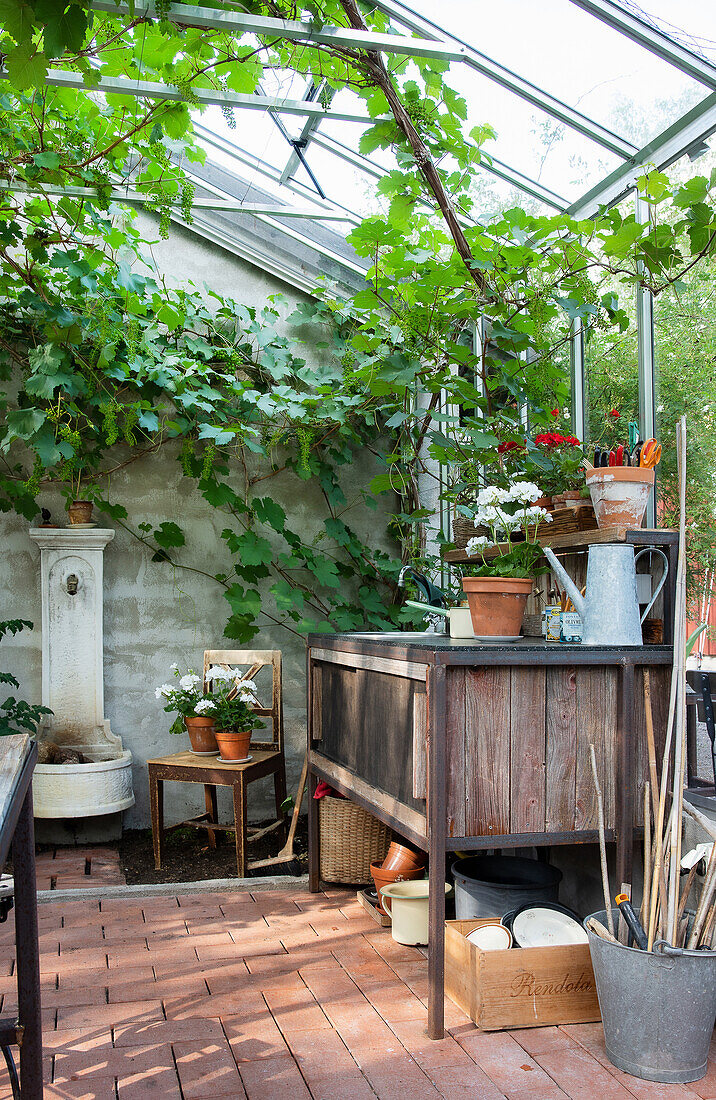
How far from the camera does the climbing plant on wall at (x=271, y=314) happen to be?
2.88 m

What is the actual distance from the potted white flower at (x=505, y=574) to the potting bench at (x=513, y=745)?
285 millimetres

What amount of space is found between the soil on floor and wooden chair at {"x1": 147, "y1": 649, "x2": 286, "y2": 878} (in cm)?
6

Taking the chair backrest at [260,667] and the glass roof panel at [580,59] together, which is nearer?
the glass roof panel at [580,59]

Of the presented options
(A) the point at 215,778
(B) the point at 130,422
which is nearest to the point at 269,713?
(A) the point at 215,778

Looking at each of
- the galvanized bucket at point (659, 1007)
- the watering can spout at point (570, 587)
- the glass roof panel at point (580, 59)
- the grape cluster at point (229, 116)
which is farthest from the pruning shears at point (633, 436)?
the grape cluster at point (229, 116)

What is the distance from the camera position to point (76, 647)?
4480mm

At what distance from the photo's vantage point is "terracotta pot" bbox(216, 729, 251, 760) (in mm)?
3996

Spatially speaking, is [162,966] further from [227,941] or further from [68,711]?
[68,711]

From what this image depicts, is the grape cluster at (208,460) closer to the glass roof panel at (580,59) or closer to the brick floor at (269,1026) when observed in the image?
the glass roof panel at (580,59)

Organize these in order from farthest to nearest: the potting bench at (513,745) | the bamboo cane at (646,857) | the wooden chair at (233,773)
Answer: the wooden chair at (233,773)
the potting bench at (513,745)
the bamboo cane at (646,857)

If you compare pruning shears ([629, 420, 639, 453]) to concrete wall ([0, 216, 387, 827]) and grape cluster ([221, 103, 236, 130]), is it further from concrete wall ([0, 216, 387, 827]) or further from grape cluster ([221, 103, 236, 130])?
concrete wall ([0, 216, 387, 827])

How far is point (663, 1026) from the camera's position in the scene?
190 cm

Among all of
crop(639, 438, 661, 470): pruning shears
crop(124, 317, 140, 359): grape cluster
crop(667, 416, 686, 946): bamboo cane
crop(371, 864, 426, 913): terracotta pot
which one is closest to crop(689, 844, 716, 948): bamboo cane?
crop(667, 416, 686, 946): bamboo cane

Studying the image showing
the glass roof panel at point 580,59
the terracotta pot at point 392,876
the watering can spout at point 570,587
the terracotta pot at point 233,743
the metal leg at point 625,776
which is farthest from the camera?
the terracotta pot at point 233,743
